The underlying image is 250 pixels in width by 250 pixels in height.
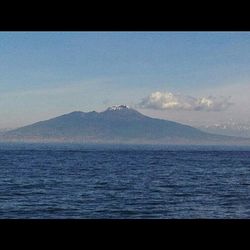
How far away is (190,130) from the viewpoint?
175 meters

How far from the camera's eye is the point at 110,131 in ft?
564

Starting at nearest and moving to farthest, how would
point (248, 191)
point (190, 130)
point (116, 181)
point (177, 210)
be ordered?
point (177, 210), point (248, 191), point (116, 181), point (190, 130)

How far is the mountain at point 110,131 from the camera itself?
536 ft

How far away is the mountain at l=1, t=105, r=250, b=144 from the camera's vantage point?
536 feet
